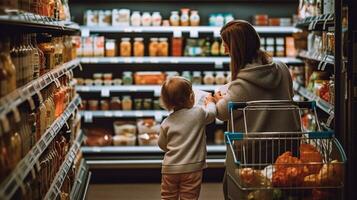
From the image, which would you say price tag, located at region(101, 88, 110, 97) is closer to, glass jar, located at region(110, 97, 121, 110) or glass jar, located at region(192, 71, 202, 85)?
glass jar, located at region(110, 97, 121, 110)

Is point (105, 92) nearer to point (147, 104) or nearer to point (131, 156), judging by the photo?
point (147, 104)

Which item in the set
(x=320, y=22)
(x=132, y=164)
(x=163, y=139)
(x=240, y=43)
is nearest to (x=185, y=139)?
(x=163, y=139)

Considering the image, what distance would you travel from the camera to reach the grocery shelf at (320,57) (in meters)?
4.93

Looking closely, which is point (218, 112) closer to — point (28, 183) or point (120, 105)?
point (28, 183)

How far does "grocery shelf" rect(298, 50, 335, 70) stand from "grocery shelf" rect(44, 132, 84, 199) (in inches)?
80.5

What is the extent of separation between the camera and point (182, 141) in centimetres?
428

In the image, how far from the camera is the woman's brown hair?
3994 millimetres

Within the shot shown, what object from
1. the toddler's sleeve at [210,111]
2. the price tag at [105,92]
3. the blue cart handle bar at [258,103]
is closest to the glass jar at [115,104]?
the price tag at [105,92]

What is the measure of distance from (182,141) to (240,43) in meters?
0.75

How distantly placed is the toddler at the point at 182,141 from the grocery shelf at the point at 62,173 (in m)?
0.69

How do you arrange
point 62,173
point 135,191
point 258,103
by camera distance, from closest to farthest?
point 258,103, point 62,173, point 135,191

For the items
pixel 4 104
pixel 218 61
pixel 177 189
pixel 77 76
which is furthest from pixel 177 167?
pixel 77 76

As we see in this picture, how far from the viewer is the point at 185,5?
757 cm

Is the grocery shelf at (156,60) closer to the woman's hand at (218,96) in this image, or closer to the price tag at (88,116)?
the price tag at (88,116)
